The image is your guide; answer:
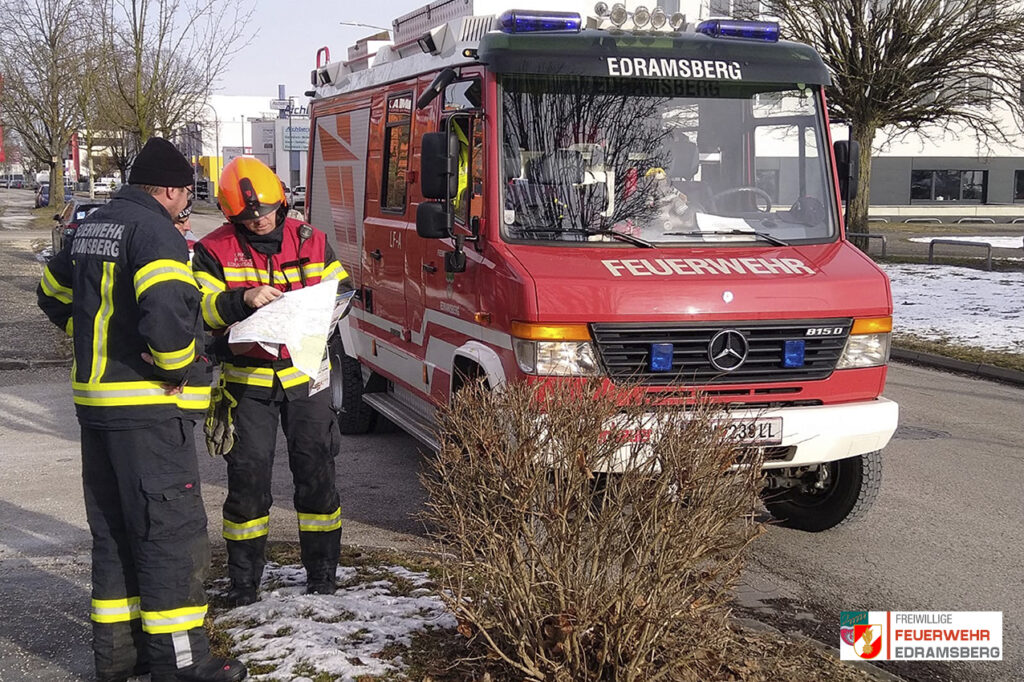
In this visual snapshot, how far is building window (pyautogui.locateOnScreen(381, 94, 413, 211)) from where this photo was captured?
7156 millimetres

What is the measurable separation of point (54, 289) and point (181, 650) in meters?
1.45

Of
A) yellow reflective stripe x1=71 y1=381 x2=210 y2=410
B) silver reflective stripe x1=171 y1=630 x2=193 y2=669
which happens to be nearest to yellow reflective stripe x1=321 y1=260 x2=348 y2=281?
yellow reflective stripe x1=71 y1=381 x2=210 y2=410

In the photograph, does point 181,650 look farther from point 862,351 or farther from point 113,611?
point 862,351

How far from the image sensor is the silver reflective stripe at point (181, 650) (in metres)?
3.88

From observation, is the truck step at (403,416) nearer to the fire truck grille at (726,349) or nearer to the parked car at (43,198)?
the fire truck grille at (726,349)

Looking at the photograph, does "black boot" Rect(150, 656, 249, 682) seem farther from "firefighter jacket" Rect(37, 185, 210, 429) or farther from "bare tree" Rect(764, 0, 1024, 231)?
"bare tree" Rect(764, 0, 1024, 231)

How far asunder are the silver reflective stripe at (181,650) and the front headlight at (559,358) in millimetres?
2029

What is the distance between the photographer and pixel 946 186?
50469mm

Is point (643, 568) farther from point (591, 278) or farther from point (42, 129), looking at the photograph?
point (42, 129)

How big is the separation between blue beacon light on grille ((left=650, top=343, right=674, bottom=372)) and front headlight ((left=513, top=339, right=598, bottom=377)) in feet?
0.95

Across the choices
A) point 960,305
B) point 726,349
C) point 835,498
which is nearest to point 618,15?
point 726,349

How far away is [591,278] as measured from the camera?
5.21 meters

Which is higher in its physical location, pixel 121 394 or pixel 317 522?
pixel 121 394

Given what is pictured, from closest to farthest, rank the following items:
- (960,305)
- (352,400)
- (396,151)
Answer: (396,151), (352,400), (960,305)
